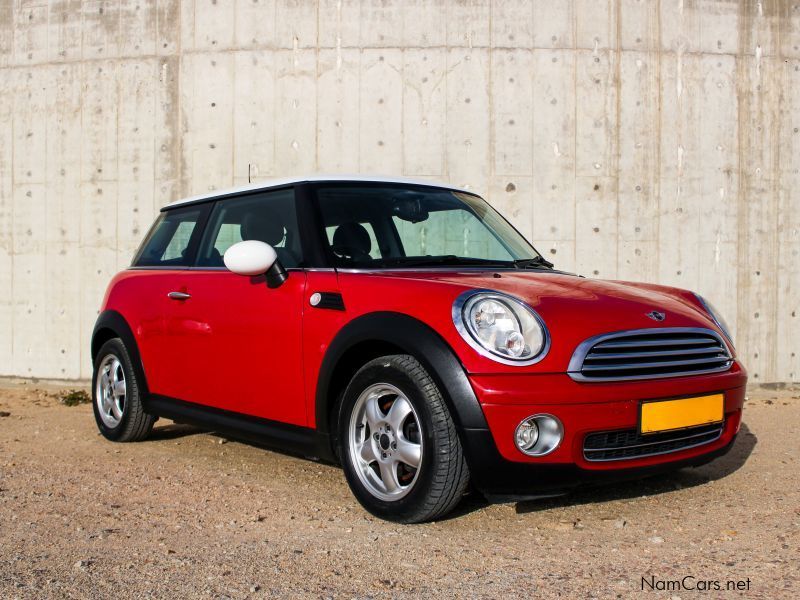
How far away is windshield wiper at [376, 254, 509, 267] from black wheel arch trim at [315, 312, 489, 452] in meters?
0.45

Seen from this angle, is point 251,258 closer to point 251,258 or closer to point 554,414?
point 251,258

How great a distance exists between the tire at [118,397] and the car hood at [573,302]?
2204mm

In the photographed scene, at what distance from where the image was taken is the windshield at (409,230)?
365cm

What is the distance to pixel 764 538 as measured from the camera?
300cm

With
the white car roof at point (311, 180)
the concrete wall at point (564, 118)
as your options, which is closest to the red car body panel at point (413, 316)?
the white car roof at point (311, 180)

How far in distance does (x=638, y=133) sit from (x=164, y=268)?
4.61m

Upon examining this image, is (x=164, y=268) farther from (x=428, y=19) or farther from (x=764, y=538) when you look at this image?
(x=428, y=19)

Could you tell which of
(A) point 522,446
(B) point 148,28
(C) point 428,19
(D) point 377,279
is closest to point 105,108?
(B) point 148,28

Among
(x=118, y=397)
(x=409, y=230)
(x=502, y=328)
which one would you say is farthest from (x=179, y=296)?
(x=502, y=328)

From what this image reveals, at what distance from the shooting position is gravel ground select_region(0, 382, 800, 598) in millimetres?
2506

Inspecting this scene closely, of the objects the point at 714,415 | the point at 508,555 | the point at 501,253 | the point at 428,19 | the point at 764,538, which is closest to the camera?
the point at 508,555

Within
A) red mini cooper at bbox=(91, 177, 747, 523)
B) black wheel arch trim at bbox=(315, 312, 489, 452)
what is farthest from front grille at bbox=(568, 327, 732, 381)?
black wheel arch trim at bbox=(315, 312, 489, 452)

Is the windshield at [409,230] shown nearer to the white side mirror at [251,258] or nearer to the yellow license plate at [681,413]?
the white side mirror at [251,258]

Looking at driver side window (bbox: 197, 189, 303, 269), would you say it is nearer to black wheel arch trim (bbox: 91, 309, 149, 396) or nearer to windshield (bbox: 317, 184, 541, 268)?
windshield (bbox: 317, 184, 541, 268)
